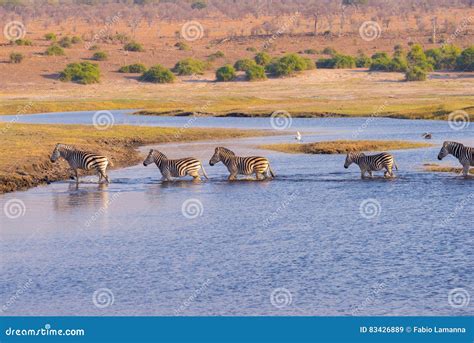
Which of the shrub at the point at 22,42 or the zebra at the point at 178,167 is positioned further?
the shrub at the point at 22,42

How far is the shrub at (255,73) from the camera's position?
85.1 meters

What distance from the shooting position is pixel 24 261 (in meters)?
21.1

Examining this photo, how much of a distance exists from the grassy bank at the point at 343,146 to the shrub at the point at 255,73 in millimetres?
43163

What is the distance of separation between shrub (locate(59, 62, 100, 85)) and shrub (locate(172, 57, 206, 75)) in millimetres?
7864

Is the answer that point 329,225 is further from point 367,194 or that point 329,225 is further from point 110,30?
point 110,30

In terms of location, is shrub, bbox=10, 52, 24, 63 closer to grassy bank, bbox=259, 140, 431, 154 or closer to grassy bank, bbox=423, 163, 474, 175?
grassy bank, bbox=259, 140, 431, 154

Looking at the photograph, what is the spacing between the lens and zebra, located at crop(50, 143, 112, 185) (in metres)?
32.4

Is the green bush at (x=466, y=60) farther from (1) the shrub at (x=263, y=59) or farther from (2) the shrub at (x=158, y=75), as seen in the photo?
(2) the shrub at (x=158, y=75)

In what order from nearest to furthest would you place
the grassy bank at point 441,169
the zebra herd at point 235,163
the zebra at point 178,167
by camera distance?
the zebra herd at point 235,163 → the zebra at point 178,167 → the grassy bank at point 441,169

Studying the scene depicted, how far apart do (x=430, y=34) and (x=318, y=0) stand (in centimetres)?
7463

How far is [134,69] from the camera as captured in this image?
88688mm

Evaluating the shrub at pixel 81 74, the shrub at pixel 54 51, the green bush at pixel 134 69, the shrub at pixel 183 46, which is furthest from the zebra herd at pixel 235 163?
the shrub at pixel 183 46

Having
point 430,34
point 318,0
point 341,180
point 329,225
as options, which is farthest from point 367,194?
point 318,0

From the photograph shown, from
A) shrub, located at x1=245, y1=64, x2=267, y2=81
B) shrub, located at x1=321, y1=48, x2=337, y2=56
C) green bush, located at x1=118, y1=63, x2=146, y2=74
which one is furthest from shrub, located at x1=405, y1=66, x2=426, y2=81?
shrub, located at x1=321, y1=48, x2=337, y2=56
